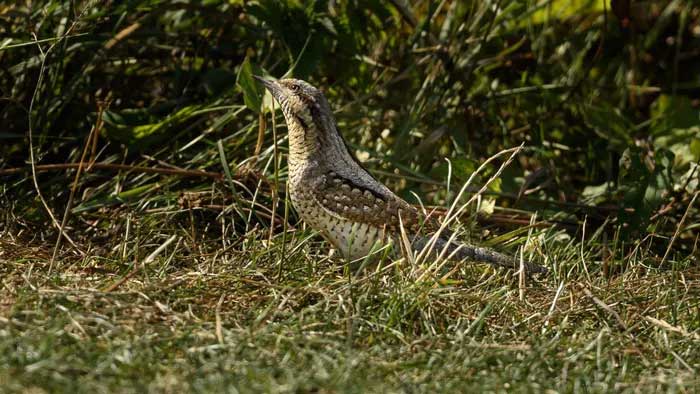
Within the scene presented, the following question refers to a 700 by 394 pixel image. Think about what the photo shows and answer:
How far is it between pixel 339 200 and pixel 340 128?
114cm

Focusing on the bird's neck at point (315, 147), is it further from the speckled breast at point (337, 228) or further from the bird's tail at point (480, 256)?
the bird's tail at point (480, 256)

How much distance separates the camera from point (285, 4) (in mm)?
3934

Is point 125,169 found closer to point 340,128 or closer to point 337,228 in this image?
point 337,228

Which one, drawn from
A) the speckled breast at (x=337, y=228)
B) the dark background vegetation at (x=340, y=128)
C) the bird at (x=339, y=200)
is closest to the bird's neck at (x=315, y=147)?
the bird at (x=339, y=200)

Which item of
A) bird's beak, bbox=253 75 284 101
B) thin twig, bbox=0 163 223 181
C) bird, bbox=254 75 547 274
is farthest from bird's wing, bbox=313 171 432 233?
thin twig, bbox=0 163 223 181

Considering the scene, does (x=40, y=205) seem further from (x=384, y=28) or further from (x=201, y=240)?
(x=384, y=28)

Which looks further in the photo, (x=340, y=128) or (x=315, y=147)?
(x=340, y=128)

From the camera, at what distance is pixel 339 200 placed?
3.24 metres

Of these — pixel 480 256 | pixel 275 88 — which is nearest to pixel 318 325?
pixel 480 256

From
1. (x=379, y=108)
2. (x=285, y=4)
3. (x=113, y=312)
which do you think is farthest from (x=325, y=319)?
(x=379, y=108)

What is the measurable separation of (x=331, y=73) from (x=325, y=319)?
194 centimetres

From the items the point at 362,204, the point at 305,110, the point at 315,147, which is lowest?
the point at 362,204

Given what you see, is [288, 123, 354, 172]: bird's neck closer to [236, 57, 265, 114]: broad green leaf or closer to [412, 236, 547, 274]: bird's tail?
[236, 57, 265, 114]: broad green leaf

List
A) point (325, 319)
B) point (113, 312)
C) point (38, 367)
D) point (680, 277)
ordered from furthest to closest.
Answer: point (680, 277)
point (325, 319)
point (113, 312)
point (38, 367)
